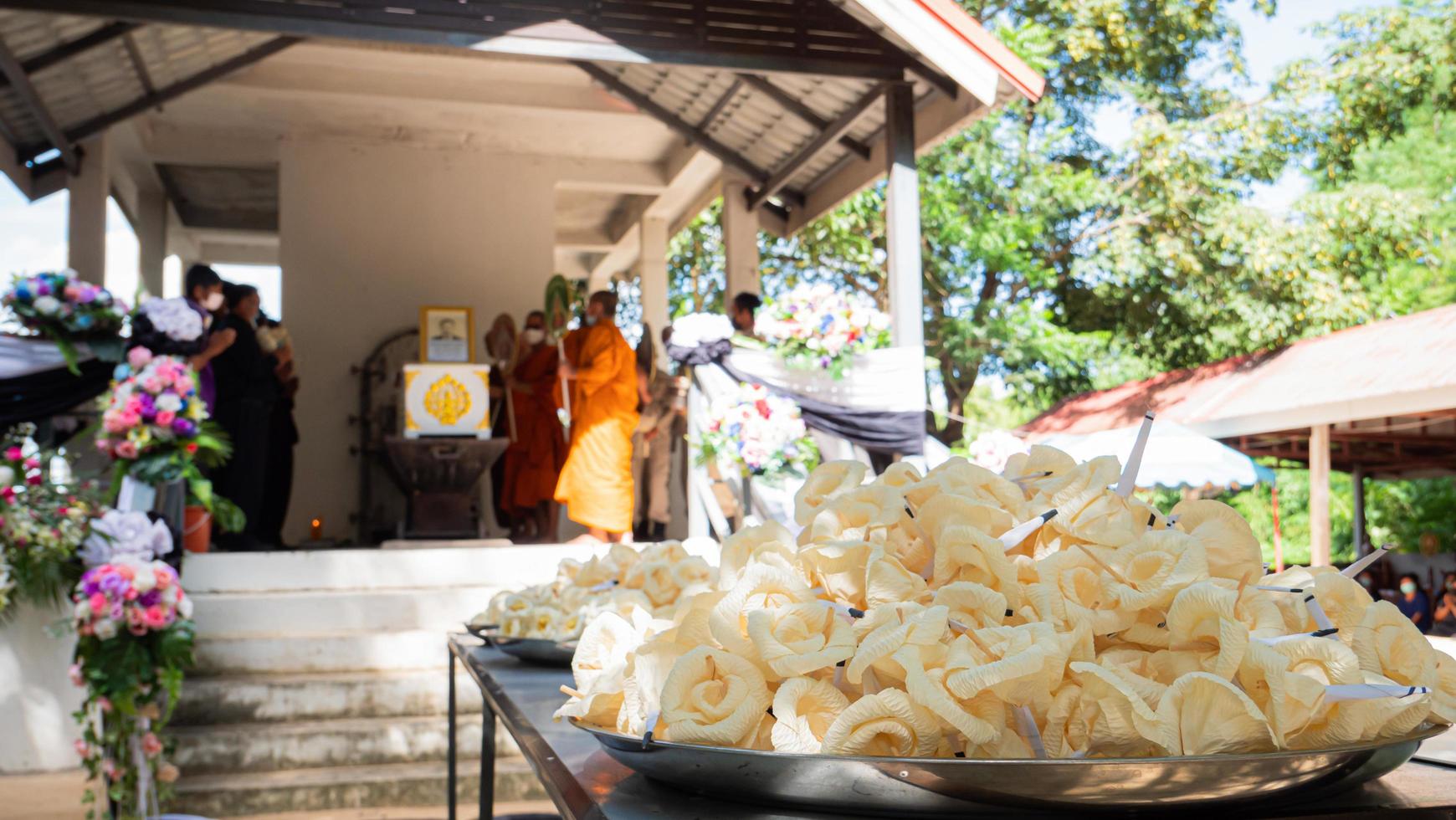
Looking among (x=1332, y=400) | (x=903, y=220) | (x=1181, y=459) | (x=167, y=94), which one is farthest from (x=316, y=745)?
(x=1332, y=400)

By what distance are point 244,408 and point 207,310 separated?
154 cm

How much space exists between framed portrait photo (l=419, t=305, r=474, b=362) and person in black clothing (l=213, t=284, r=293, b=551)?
6.18 feet

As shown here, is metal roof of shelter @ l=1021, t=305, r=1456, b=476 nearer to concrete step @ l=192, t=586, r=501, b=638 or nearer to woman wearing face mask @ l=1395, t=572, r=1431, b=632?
woman wearing face mask @ l=1395, t=572, r=1431, b=632

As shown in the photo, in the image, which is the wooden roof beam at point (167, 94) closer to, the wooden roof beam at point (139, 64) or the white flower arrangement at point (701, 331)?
the wooden roof beam at point (139, 64)

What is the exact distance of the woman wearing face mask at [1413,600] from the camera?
10546mm

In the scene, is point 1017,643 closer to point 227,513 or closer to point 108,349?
point 108,349

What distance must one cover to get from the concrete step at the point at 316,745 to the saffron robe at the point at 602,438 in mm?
2589

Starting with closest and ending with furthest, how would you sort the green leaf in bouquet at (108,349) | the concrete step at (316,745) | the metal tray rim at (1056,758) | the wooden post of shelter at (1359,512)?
the metal tray rim at (1056,758)
the concrete step at (316,745)
the green leaf in bouquet at (108,349)
the wooden post of shelter at (1359,512)

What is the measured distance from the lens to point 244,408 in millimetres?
7219

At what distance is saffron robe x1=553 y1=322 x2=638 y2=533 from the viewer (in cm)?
771

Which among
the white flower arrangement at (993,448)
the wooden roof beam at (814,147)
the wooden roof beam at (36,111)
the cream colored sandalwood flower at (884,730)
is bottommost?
the cream colored sandalwood flower at (884,730)

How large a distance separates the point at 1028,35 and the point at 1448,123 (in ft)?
46.9

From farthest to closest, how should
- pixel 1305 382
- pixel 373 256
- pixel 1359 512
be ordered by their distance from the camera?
pixel 1359 512 → pixel 1305 382 → pixel 373 256

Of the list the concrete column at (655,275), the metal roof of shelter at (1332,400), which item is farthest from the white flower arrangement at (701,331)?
the metal roof of shelter at (1332,400)
